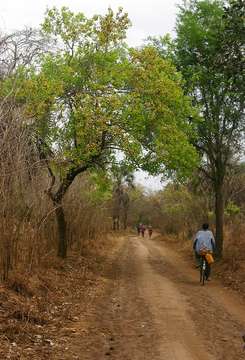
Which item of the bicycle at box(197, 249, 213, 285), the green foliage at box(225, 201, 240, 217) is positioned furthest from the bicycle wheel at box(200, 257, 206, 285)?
the green foliage at box(225, 201, 240, 217)

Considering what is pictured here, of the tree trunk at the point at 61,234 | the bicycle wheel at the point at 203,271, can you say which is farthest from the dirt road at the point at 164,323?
the tree trunk at the point at 61,234

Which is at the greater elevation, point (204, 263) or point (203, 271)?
point (204, 263)

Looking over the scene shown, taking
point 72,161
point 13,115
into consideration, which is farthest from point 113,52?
point 13,115

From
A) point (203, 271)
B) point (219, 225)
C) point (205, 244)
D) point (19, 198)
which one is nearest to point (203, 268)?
point (203, 271)

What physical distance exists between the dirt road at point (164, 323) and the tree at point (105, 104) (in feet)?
A: 13.9

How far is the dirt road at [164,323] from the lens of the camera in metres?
8.29

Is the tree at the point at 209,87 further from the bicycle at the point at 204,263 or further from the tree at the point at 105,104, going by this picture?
the bicycle at the point at 204,263

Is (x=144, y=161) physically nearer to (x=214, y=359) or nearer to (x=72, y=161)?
(x=72, y=161)

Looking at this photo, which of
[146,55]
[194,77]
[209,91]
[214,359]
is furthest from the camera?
[209,91]

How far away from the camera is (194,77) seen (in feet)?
66.3

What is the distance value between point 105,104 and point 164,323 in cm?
861

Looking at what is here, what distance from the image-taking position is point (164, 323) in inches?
408

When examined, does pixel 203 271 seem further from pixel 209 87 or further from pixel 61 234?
pixel 209 87

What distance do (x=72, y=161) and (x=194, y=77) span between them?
5.80 m
